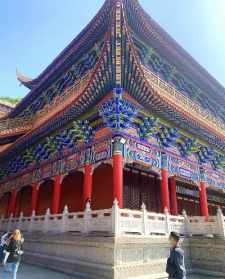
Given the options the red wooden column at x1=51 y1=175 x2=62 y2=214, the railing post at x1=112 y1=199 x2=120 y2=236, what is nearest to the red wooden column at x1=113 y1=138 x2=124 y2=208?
the railing post at x1=112 y1=199 x2=120 y2=236

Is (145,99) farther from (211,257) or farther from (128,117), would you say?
(211,257)

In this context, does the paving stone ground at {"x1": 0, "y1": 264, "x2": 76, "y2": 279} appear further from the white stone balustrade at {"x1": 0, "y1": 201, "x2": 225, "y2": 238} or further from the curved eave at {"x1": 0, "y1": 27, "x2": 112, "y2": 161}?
the curved eave at {"x1": 0, "y1": 27, "x2": 112, "y2": 161}

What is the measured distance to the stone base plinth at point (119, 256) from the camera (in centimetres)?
667

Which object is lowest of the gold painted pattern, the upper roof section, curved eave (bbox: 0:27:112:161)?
curved eave (bbox: 0:27:112:161)

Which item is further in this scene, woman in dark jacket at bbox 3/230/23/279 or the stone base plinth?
the stone base plinth

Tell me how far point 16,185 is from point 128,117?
9729 millimetres

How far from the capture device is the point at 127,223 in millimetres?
7266

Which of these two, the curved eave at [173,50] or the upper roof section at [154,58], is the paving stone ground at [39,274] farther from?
the curved eave at [173,50]

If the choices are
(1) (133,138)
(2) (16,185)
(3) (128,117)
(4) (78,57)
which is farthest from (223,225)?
(2) (16,185)

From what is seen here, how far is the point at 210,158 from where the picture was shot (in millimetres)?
13953

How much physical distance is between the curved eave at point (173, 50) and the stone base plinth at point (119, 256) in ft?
28.4

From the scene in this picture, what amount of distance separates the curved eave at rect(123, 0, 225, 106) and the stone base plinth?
28.4ft

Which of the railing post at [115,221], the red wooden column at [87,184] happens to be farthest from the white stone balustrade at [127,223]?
the red wooden column at [87,184]

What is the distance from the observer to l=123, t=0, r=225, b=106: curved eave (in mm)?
10922
